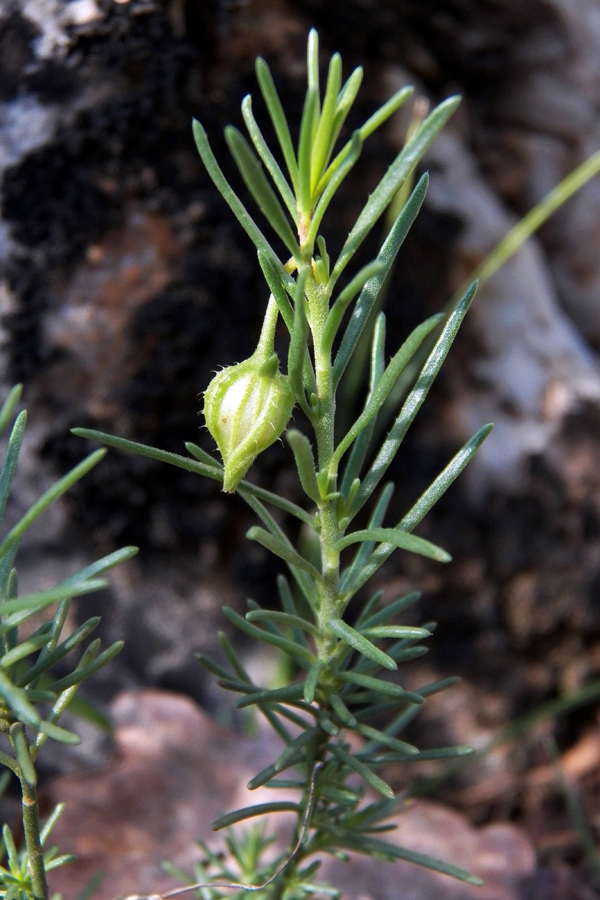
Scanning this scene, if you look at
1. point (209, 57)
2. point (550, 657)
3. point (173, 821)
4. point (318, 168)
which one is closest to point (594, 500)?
point (550, 657)

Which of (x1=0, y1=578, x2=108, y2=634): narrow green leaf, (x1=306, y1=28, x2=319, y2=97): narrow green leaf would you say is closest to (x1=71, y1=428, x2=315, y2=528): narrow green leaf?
(x1=0, y1=578, x2=108, y2=634): narrow green leaf

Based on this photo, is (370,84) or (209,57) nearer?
(209,57)

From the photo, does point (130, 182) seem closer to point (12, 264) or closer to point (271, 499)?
point (12, 264)

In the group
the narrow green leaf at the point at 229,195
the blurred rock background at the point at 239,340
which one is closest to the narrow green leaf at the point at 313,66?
the narrow green leaf at the point at 229,195

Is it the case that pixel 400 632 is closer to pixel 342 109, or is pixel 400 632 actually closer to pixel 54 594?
pixel 54 594

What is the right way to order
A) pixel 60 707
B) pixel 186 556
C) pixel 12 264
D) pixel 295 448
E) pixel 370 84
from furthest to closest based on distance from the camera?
1. pixel 370 84
2. pixel 186 556
3. pixel 12 264
4. pixel 60 707
5. pixel 295 448

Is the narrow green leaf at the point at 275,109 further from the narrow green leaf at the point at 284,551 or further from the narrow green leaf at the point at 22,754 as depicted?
the narrow green leaf at the point at 22,754
